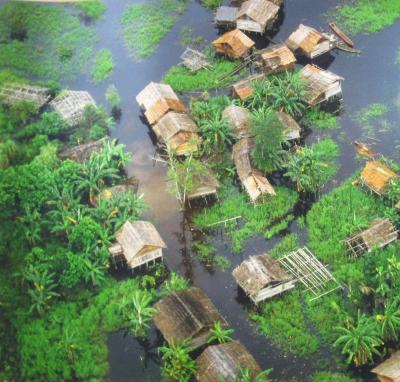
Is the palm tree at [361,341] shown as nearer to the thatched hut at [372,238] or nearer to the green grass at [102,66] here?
the thatched hut at [372,238]

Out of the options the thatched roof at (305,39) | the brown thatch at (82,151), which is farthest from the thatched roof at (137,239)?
the thatched roof at (305,39)

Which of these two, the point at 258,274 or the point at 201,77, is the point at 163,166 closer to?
the point at 201,77

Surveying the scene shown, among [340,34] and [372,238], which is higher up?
[340,34]

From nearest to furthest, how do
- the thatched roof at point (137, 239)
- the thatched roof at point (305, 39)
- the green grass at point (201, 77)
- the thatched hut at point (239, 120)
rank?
the thatched roof at point (137, 239)
the thatched hut at point (239, 120)
the green grass at point (201, 77)
the thatched roof at point (305, 39)

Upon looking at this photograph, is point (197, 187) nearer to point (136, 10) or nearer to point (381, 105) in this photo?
point (381, 105)

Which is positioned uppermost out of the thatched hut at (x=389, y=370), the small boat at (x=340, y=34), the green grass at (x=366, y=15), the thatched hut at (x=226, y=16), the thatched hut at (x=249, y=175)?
the green grass at (x=366, y=15)

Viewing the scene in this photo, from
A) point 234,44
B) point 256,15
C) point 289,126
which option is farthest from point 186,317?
point 256,15

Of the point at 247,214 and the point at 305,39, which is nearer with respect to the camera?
the point at 247,214
